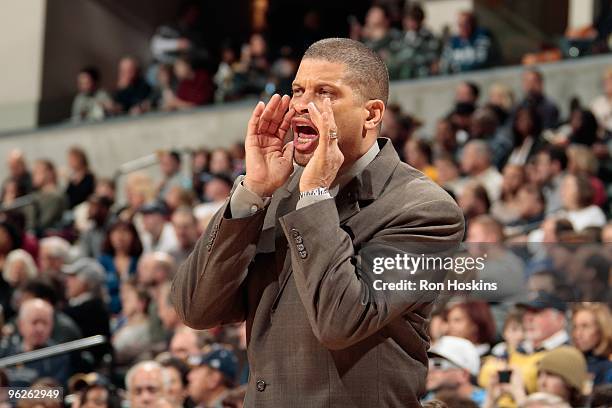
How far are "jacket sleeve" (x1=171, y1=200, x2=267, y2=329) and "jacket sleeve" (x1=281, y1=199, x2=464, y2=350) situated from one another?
12cm

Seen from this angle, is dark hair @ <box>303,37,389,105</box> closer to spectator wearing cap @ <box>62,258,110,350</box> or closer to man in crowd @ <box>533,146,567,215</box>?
spectator wearing cap @ <box>62,258,110,350</box>

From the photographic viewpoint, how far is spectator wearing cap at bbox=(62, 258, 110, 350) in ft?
26.2

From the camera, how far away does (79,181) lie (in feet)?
42.2

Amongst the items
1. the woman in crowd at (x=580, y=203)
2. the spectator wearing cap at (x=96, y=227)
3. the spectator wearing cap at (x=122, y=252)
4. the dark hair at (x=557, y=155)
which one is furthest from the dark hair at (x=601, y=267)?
the spectator wearing cap at (x=96, y=227)

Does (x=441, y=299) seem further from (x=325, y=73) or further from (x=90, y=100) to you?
(x=90, y=100)

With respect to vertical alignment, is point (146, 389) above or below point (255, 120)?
below

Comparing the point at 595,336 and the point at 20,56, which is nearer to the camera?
the point at 595,336

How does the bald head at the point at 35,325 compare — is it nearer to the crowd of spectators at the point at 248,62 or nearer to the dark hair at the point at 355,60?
the dark hair at the point at 355,60

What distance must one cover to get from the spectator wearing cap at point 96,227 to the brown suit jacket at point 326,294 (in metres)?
A: 7.79

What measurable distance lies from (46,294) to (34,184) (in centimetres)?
501

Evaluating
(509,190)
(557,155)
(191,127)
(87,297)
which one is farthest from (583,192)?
(191,127)

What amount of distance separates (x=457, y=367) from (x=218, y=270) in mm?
2292

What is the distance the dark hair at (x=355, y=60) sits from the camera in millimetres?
3037

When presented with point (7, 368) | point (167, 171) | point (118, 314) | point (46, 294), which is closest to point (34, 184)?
point (167, 171)
